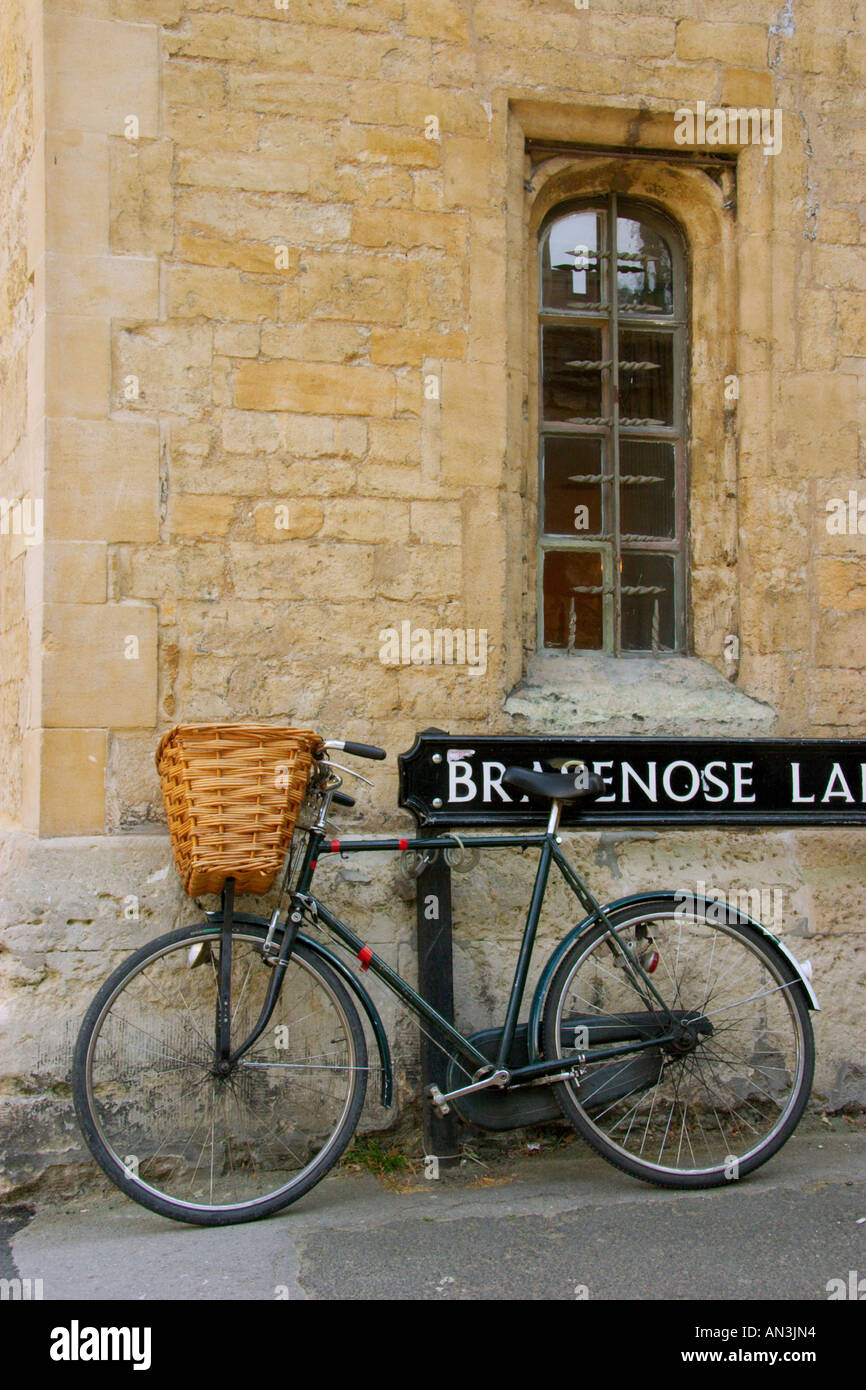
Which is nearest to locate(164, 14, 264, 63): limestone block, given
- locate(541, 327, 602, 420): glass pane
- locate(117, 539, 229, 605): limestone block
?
locate(541, 327, 602, 420): glass pane

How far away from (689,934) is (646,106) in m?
2.93

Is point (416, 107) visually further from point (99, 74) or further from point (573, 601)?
point (573, 601)

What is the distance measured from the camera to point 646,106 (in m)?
4.50

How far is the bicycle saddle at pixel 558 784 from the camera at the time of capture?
3766 mm

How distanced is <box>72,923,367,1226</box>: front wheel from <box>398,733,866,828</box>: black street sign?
0.69 m

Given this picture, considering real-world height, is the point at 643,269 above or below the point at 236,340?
above

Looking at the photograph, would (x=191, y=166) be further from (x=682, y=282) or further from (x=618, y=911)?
(x=618, y=911)

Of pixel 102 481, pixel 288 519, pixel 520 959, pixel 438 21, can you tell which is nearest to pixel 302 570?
pixel 288 519

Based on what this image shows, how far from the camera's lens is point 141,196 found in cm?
408

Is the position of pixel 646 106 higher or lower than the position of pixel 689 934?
higher

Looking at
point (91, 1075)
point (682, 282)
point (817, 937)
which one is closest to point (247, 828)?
point (91, 1075)

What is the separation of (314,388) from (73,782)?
151 centimetres

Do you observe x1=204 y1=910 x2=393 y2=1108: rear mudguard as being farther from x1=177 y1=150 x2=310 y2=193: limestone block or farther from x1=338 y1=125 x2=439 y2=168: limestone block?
x1=338 y1=125 x2=439 y2=168: limestone block

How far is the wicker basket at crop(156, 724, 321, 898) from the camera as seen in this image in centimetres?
334
